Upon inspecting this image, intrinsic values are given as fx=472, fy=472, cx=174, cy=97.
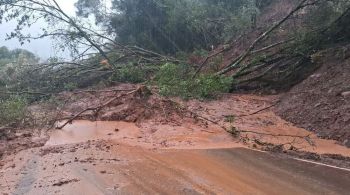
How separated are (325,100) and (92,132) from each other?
16.0 feet

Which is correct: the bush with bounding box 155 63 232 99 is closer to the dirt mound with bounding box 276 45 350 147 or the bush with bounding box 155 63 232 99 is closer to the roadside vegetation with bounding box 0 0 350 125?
the roadside vegetation with bounding box 0 0 350 125

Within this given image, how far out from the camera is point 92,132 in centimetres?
935

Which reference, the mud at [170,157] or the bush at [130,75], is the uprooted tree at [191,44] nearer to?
the bush at [130,75]

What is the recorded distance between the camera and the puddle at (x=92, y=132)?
886 centimetres

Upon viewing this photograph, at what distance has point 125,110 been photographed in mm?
10180

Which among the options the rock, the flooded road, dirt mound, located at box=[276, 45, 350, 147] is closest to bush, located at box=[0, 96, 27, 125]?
the flooded road

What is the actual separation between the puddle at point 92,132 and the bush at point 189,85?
6.12 ft

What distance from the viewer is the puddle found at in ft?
29.1

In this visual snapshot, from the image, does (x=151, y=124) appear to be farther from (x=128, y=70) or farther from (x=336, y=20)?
(x=336, y=20)

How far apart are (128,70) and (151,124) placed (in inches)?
196

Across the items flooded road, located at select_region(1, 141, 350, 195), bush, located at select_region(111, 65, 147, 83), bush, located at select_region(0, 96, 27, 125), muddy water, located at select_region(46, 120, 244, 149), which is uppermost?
bush, located at select_region(111, 65, 147, 83)

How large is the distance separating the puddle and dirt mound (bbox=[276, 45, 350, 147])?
11.2ft

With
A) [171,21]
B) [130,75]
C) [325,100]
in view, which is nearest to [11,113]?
[130,75]

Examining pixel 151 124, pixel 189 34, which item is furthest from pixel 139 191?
pixel 189 34
